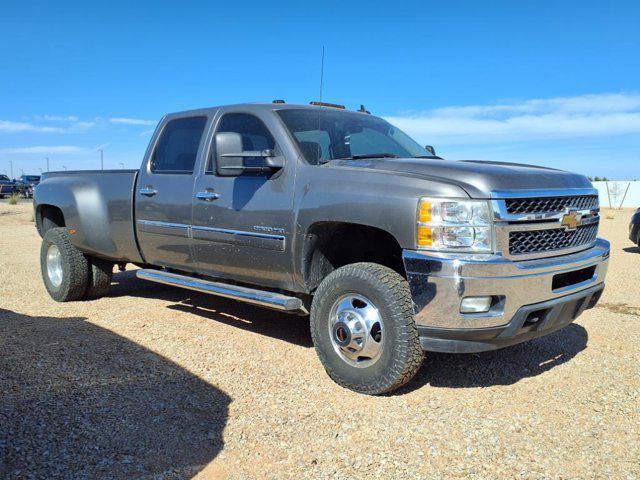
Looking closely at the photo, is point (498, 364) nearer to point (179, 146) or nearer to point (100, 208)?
point (179, 146)

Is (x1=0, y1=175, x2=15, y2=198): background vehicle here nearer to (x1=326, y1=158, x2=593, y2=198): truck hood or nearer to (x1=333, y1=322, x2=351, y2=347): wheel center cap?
(x1=333, y1=322, x2=351, y2=347): wheel center cap

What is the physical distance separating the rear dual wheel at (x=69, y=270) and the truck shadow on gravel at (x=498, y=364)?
13.0 ft

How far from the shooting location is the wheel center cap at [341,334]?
3873 millimetres

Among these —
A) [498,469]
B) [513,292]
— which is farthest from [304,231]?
[498,469]

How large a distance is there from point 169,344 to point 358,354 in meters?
1.86

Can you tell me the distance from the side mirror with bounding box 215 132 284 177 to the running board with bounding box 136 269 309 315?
0.93 m

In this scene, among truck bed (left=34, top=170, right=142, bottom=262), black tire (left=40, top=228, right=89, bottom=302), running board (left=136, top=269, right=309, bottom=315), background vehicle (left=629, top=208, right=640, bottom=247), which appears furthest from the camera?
background vehicle (left=629, top=208, right=640, bottom=247)

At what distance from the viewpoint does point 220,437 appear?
10.6 ft

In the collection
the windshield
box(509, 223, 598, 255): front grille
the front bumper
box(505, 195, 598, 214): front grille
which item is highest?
the windshield

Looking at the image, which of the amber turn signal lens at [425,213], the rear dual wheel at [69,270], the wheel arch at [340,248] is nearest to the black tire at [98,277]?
the rear dual wheel at [69,270]

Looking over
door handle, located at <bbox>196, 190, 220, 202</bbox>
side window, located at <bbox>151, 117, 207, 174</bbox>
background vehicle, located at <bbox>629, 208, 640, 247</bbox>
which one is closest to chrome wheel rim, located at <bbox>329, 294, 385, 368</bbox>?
door handle, located at <bbox>196, 190, 220, 202</bbox>

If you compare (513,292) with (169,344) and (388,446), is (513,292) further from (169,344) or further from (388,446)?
(169,344)

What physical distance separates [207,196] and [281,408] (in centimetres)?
201

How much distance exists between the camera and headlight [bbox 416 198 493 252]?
3.44 metres
